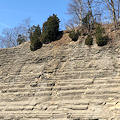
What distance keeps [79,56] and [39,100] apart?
3825 millimetres

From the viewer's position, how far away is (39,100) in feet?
32.6

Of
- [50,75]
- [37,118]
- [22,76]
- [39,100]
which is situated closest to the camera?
[37,118]

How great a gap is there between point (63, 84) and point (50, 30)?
17.6 ft

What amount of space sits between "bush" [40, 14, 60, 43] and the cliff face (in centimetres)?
81

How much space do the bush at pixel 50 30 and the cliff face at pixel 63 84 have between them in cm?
81

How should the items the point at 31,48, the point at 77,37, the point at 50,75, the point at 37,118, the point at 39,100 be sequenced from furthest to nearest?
1. the point at 31,48
2. the point at 77,37
3. the point at 50,75
4. the point at 39,100
5. the point at 37,118

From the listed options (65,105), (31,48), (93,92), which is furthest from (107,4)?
(65,105)

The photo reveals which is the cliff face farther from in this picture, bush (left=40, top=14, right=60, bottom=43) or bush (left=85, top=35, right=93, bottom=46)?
bush (left=40, top=14, right=60, bottom=43)

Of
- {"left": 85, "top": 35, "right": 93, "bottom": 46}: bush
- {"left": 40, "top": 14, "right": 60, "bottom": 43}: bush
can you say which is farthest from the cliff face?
{"left": 40, "top": 14, "right": 60, "bottom": 43}: bush

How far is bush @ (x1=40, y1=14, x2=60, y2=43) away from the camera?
1370 centimetres

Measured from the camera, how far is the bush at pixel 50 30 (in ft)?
44.9

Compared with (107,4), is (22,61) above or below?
below

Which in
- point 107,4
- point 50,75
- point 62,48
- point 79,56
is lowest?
point 50,75

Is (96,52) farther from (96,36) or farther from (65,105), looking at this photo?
(65,105)
